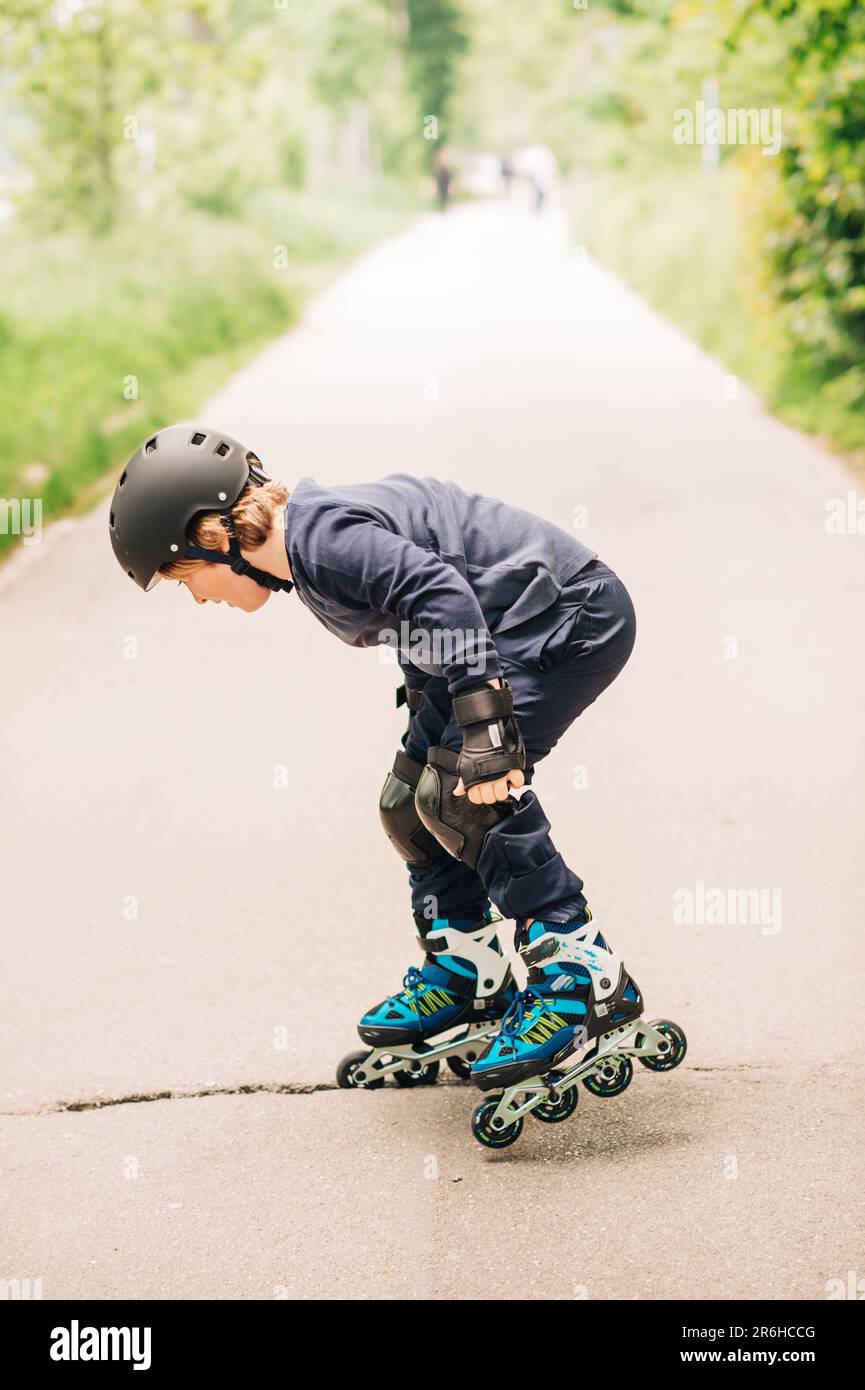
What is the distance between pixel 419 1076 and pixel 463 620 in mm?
1255

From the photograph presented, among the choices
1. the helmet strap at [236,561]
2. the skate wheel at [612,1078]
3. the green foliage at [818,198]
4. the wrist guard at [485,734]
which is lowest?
the skate wheel at [612,1078]

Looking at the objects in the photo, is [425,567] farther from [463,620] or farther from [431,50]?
[431,50]

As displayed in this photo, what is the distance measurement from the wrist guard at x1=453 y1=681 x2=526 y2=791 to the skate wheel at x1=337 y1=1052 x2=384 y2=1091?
0.95m

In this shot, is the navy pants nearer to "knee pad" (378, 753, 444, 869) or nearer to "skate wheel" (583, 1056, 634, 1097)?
"knee pad" (378, 753, 444, 869)

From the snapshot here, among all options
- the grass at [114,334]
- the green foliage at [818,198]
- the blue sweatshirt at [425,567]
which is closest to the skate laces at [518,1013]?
the blue sweatshirt at [425,567]

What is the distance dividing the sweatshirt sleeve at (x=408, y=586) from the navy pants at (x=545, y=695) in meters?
0.25

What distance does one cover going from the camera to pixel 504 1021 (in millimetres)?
3463

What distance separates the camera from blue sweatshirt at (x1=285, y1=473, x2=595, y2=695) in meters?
3.05

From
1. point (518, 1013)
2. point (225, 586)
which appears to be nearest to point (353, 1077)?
point (518, 1013)

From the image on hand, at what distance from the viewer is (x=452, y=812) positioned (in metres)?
3.29

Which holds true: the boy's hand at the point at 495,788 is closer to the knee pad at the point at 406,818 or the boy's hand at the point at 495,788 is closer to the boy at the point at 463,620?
the boy at the point at 463,620

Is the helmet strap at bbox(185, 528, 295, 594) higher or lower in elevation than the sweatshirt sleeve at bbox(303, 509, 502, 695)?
higher

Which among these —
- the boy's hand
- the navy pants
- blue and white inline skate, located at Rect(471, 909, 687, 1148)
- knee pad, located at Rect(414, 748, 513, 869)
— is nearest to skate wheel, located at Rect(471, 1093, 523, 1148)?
blue and white inline skate, located at Rect(471, 909, 687, 1148)

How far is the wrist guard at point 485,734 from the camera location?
308 cm
